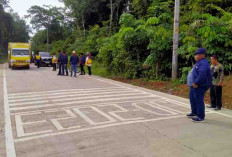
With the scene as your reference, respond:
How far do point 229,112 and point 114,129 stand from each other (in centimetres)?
380

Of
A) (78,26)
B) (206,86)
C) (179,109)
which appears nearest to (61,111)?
(179,109)

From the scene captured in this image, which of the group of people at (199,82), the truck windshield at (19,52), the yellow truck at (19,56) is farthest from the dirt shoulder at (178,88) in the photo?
the truck windshield at (19,52)

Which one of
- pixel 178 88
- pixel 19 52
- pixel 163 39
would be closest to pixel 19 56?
pixel 19 52

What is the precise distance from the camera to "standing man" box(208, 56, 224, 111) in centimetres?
724

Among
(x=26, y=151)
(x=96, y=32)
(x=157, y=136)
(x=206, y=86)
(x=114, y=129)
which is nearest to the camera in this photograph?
(x=26, y=151)

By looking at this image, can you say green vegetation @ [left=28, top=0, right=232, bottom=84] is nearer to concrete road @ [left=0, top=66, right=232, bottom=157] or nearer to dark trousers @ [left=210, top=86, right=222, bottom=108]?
dark trousers @ [left=210, top=86, right=222, bottom=108]

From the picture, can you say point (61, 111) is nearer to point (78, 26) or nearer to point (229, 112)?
point (229, 112)

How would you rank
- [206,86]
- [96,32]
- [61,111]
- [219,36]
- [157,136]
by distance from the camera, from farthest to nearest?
[96,32]
[219,36]
[61,111]
[206,86]
[157,136]

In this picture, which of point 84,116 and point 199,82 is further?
point 84,116

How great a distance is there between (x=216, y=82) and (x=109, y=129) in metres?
3.86

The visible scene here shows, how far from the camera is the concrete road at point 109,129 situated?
429 cm

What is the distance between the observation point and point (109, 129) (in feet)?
17.9

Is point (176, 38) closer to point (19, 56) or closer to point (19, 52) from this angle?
point (19, 56)

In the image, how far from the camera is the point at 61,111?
709 centimetres
